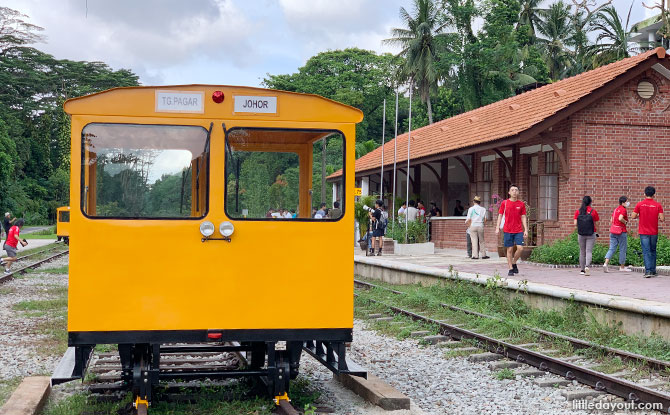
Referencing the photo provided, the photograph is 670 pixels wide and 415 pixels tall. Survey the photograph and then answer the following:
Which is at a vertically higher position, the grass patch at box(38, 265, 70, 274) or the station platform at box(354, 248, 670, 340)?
the station platform at box(354, 248, 670, 340)

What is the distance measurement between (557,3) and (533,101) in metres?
37.1

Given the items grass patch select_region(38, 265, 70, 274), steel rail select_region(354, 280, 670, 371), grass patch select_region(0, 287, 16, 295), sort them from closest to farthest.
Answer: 1. steel rail select_region(354, 280, 670, 371)
2. grass patch select_region(0, 287, 16, 295)
3. grass patch select_region(38, 265, 70, 274)

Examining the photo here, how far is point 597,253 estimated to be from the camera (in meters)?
18.1

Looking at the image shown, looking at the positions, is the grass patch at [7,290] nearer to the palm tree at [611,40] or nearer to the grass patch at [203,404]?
the grass patch at [203,404]

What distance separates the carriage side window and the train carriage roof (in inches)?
4.4

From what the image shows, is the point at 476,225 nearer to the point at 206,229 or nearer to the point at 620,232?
the point at 620,232

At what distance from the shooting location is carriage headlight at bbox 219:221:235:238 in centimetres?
594

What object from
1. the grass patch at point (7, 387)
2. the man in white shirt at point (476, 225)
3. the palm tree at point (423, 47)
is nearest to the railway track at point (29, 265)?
the man in white shirt at point (476, 225)

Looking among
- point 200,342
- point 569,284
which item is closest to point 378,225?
point 569,284

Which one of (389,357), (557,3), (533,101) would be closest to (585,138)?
(533,101)

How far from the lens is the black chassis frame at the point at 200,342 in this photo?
19.0ft

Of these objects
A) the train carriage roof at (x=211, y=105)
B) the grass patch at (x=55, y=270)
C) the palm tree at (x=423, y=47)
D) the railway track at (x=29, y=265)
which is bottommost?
the grass patch at (x=55, y=270)

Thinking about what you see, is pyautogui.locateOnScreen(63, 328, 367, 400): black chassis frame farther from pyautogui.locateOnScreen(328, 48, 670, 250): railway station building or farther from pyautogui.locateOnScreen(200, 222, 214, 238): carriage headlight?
pyautogui.locateOnScreen(328, 48, 670, 250): railway station building

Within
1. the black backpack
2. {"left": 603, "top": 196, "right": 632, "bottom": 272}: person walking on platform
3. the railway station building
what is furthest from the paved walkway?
the railway station building
